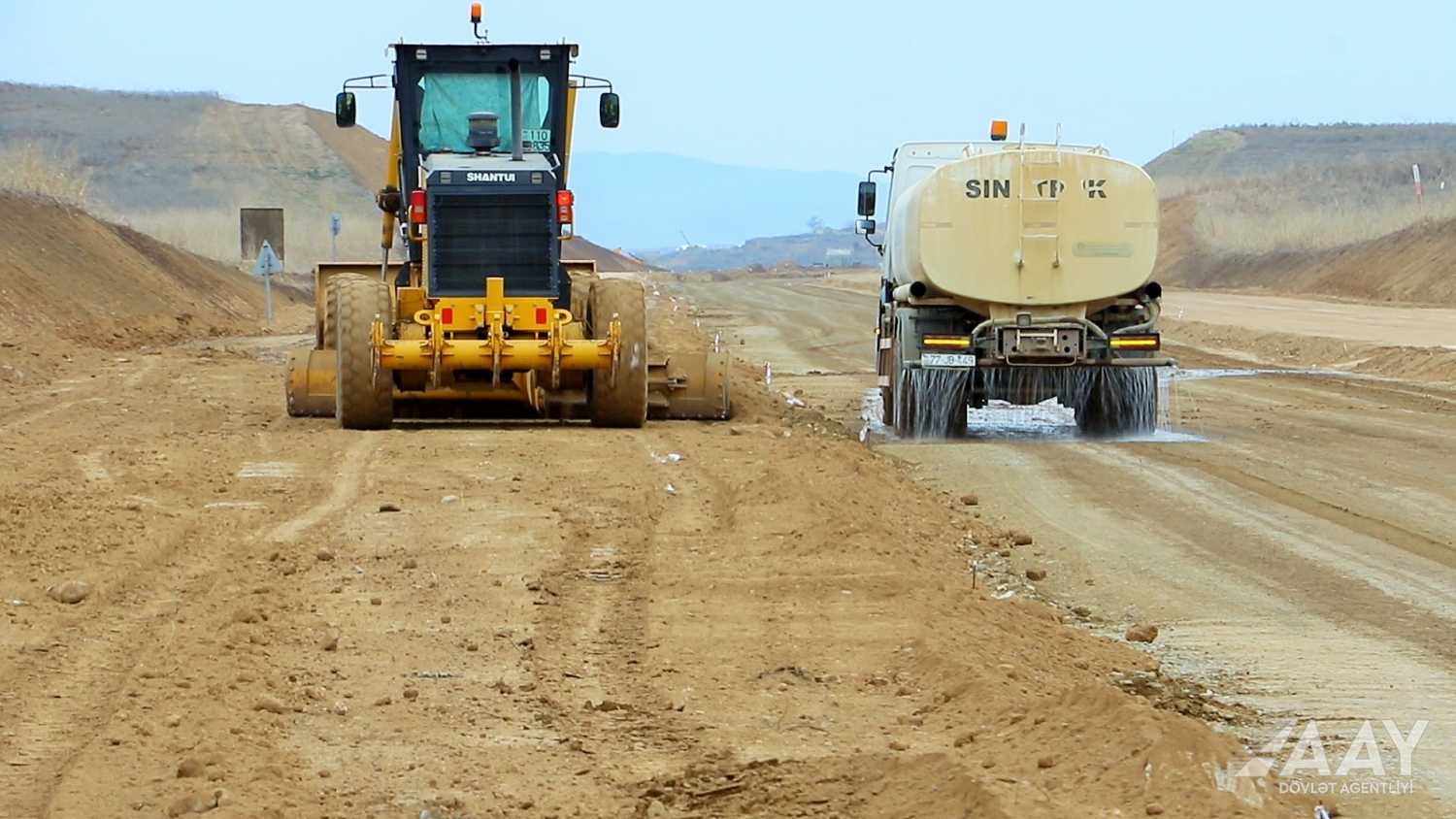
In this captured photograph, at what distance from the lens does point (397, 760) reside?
6.67 meters

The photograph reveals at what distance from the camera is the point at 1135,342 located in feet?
61.9

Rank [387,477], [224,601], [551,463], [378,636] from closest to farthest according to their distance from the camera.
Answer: [378,636] < [224,601] < [387,477] < [551,463]

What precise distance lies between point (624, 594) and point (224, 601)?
6.03 ft

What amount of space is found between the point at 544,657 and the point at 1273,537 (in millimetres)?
5731

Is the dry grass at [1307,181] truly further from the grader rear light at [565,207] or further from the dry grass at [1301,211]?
the grader rear light at [565,207]

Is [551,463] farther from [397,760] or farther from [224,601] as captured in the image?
[397,760]

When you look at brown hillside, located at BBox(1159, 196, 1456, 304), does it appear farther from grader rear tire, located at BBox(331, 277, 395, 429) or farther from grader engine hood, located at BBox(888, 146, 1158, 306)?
grader rear tire, located at BBox(331, 277, 395, 429)

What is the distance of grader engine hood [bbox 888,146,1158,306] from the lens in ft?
60.8

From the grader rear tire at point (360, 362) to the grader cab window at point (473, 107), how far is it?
1.78m

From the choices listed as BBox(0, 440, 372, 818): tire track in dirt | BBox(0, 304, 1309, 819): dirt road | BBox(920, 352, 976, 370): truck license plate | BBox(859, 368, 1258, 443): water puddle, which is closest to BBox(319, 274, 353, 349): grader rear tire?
BBox(0, 304, 1309, 819): dirt road

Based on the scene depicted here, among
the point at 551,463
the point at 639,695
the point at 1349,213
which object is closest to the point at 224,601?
the point at 639,695

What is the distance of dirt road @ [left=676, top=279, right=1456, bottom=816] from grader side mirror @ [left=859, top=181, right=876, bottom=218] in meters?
2.20

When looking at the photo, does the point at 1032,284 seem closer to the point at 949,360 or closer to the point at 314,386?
the point at 949,360

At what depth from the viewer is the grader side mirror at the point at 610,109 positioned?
1809cm
